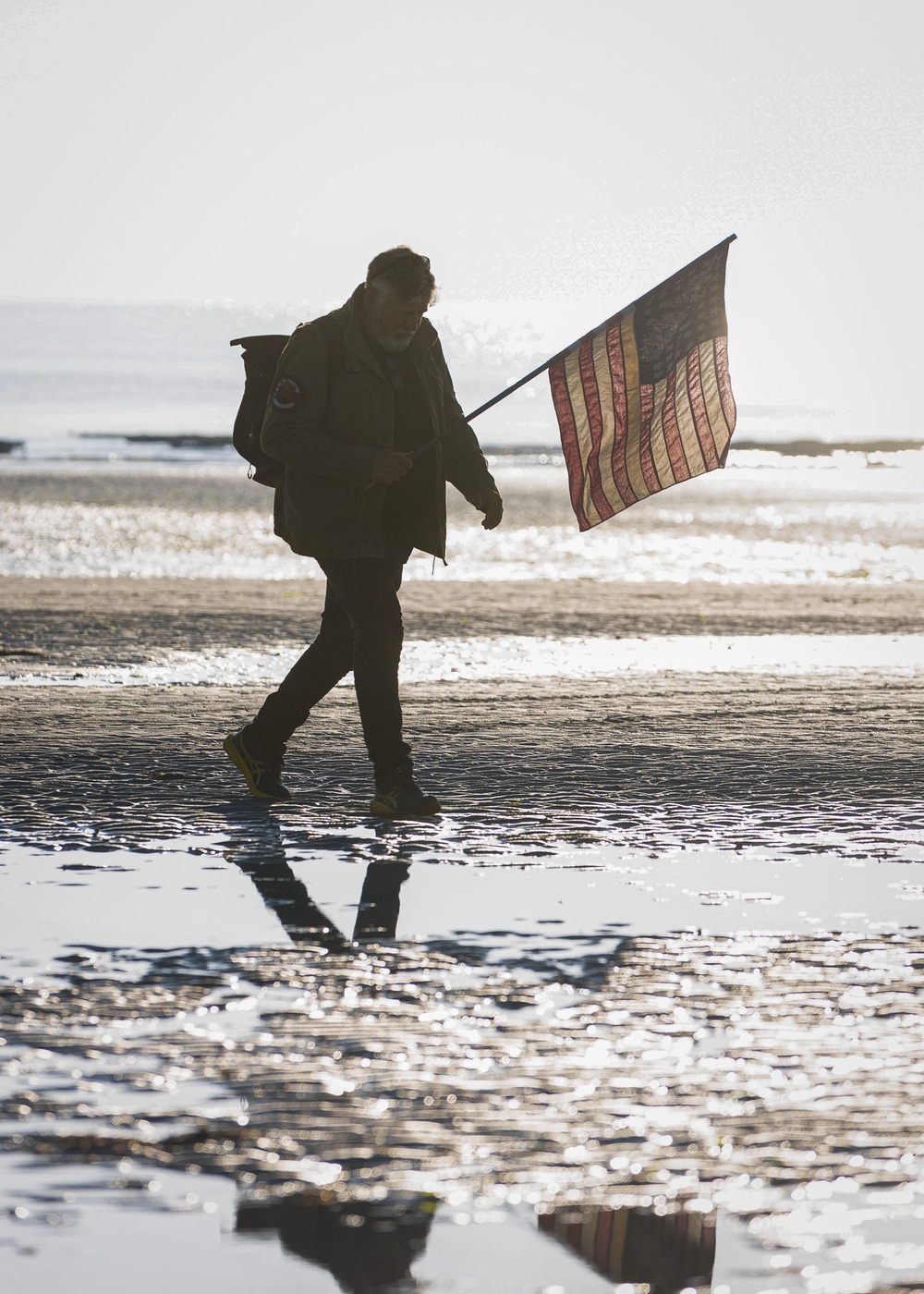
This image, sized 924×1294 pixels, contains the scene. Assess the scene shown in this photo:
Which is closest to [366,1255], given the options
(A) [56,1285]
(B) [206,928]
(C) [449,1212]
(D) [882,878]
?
(C) [449,1212]

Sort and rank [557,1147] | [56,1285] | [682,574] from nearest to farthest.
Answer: [56,1285], [557,1147], [682,574]

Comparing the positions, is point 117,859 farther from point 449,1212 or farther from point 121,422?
point 121,422

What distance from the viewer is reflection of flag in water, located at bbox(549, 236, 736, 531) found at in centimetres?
683

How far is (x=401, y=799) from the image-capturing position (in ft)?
20.7

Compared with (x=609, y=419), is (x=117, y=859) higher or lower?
lower

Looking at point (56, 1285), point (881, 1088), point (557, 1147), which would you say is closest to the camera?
point (56, 1285)

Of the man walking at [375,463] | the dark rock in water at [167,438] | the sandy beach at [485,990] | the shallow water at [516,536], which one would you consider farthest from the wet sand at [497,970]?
the dark rock in water at [167,438]

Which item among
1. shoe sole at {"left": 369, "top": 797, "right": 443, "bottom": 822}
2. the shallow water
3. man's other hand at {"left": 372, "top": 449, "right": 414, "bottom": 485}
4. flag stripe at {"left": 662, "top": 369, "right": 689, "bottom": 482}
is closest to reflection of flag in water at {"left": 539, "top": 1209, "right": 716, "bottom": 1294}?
shoe sole at {"left": 369, "top": 797, "right": 443, "bottom": 822}

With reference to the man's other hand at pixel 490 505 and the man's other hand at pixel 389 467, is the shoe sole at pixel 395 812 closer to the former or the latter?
the man's other hand at pixel 490 505

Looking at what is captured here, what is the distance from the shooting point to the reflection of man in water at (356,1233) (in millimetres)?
2693

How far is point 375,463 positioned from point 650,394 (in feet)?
4.27

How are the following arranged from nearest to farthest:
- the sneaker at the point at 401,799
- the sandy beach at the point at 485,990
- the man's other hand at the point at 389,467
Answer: the sandy beach at the point at 485,990 < the man's other hand at the point at 389,467 < the sneaker at the point at 401,799

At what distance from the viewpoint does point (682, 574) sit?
21.6 metres

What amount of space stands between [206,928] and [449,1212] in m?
1.96
